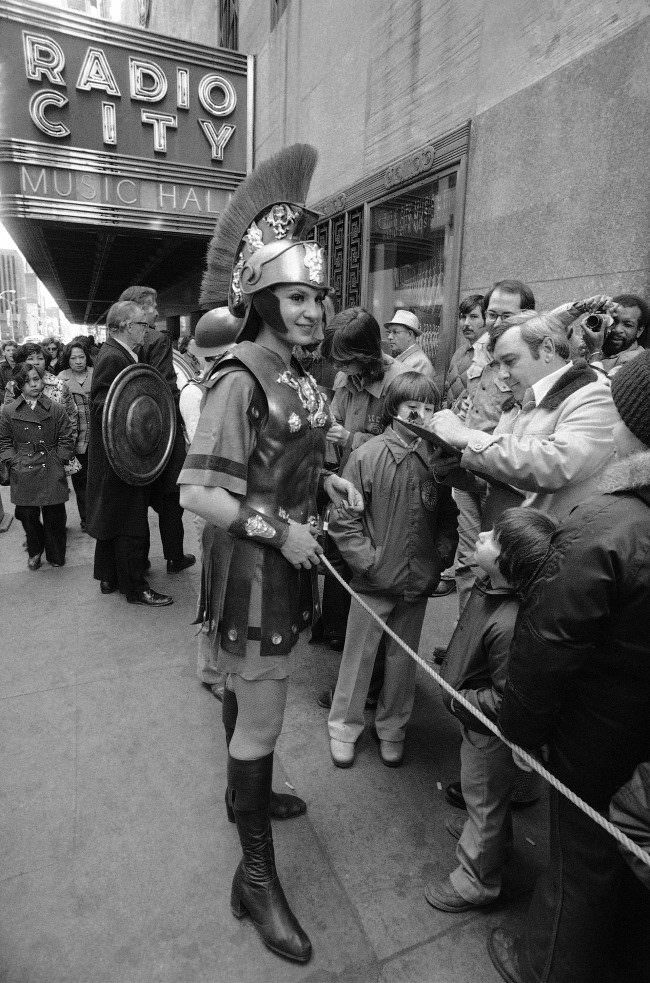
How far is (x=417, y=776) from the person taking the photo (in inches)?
103

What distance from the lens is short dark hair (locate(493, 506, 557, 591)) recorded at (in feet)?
4.94

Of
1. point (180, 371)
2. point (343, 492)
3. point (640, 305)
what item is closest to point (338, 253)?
point (180, 371)

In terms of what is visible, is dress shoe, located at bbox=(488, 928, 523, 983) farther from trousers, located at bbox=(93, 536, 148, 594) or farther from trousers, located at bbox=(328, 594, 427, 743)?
trousers, located at bbox=(93, 536, 148, 594)

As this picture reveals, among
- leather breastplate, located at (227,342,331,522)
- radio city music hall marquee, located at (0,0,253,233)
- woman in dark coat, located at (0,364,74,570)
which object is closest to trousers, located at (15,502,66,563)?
woman in dark coat, located at (0,364,74,570)

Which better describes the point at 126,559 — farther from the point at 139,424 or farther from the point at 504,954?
the point at 504,954

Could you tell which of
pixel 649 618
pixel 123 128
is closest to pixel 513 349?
pixel 649 618

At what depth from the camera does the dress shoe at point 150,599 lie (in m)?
4.38

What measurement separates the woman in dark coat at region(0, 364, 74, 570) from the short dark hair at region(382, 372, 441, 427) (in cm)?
348

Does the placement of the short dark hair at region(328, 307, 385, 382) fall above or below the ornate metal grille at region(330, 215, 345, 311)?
below

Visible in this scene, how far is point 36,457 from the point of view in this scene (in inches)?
196

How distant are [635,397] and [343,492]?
3.70 ft

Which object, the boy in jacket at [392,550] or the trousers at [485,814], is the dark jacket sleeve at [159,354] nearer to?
the boy in jacket at [392,550]

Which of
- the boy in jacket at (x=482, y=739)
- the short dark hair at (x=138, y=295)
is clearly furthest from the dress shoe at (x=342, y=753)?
the short dark hair at (x=138, y=295)

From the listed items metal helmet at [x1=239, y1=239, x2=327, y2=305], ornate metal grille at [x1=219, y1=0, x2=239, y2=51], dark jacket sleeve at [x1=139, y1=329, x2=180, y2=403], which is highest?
ornate metal grille at [x1=219, y1=0, x2=239, y2=51]
